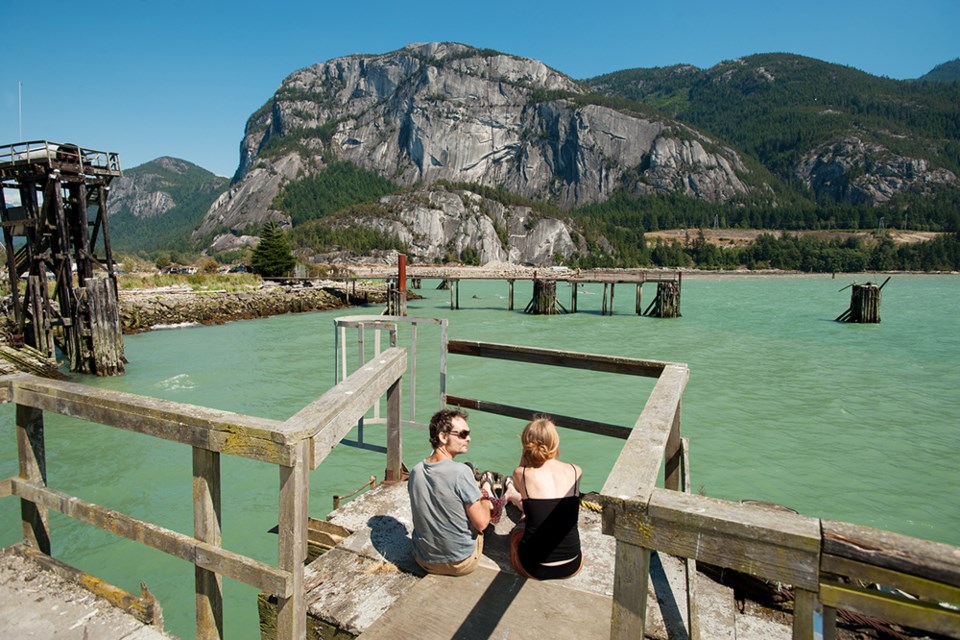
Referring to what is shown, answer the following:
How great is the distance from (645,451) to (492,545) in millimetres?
2240

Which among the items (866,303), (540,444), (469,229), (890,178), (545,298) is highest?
(890,178)

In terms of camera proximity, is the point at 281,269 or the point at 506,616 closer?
the point at 506,616

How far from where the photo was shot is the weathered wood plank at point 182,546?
8.95ft

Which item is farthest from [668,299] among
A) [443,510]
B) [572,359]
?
[443,510]

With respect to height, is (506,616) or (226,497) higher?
(506,616)

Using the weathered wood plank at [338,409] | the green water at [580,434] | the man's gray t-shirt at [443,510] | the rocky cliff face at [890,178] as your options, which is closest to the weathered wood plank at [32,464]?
the weathered wood plank at [338,409]

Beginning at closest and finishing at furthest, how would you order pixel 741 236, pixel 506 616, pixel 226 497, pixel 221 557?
pixel 221 557 < pixel 506 616 < pixel 226 497 < pixel 741 236

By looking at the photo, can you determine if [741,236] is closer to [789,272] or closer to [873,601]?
[789,272]

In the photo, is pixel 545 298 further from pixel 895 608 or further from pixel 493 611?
pixel 895 608

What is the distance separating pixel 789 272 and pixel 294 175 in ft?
497

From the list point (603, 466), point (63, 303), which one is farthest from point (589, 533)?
point (63, 303)

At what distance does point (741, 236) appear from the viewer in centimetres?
16812

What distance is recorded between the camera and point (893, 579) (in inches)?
57.5

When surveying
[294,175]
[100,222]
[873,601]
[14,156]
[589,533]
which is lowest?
[589,533]
